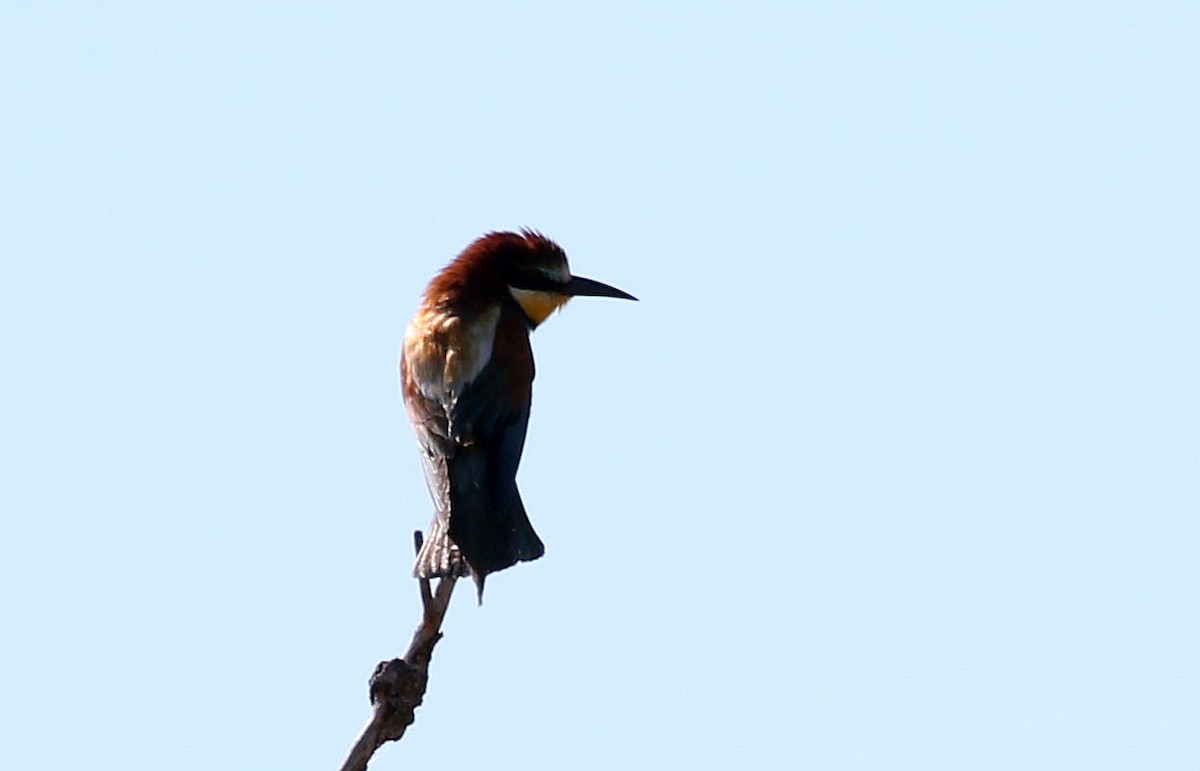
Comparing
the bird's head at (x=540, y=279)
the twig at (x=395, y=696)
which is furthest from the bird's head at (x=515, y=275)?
the twig at (x=395, y=696)

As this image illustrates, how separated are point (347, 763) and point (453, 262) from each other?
3.02 meters

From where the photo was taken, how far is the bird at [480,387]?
17.5 feet

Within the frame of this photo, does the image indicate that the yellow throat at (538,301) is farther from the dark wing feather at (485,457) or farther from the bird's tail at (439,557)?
the bird's tail at (439,557)

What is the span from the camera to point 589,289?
Answer: 6762 mm

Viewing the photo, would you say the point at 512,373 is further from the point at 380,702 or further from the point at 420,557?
the point at 380,702

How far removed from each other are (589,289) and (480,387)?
1.00 metres

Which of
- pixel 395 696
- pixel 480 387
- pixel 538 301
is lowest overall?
pixel 395 696

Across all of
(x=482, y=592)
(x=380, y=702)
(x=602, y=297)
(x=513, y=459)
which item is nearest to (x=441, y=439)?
(x=513, y=459)

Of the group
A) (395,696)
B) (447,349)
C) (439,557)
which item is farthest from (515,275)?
(395,696)

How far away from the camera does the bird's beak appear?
668 centimetres

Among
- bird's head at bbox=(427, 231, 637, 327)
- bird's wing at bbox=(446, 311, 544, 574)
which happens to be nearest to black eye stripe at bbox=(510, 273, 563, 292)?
bird's head at bbox=(427, 231, 637, 327)

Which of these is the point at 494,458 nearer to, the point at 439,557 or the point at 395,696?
the point at 439,557

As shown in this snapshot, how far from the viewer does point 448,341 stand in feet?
19.9

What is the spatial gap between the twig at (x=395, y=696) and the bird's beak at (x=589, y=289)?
2527 mm
